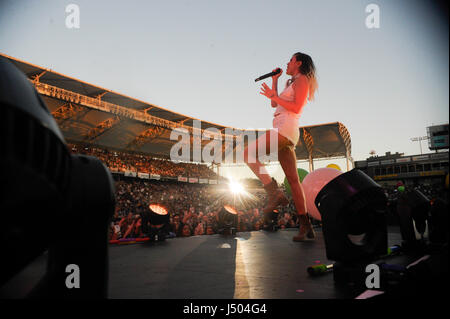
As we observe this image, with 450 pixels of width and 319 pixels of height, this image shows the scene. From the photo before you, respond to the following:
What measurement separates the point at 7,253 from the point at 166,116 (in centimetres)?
2378

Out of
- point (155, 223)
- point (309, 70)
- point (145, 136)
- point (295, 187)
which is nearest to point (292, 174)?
point (295, 187)

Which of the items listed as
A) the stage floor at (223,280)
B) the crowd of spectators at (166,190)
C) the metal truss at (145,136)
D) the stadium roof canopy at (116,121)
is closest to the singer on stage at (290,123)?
the stage floor at (223,280)

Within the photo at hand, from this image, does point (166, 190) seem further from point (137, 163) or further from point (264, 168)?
point (264, 168)

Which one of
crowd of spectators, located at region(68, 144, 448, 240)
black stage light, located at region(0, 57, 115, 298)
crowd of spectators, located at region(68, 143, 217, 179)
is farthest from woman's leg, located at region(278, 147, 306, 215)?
crowd of spectators, located at region(68, 143, 217, 179)

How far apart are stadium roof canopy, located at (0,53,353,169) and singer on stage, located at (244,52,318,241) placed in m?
13.8

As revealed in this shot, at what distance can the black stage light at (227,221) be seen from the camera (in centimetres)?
476

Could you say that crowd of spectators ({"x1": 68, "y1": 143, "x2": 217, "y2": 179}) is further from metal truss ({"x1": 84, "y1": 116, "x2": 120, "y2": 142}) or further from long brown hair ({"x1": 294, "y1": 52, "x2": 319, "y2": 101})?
long brown hair ({"x1": 294, "y1": 52, "x2": 319, "y2": 101})

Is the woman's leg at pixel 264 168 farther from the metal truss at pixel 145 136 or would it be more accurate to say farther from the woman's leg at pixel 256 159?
the metal truss at pixel 145 136

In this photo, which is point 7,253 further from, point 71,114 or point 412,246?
point 71,114

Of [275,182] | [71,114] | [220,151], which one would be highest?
[71,114]

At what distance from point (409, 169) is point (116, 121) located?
4251cm

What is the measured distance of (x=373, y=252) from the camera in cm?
135

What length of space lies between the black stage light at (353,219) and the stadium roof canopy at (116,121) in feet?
49.8
